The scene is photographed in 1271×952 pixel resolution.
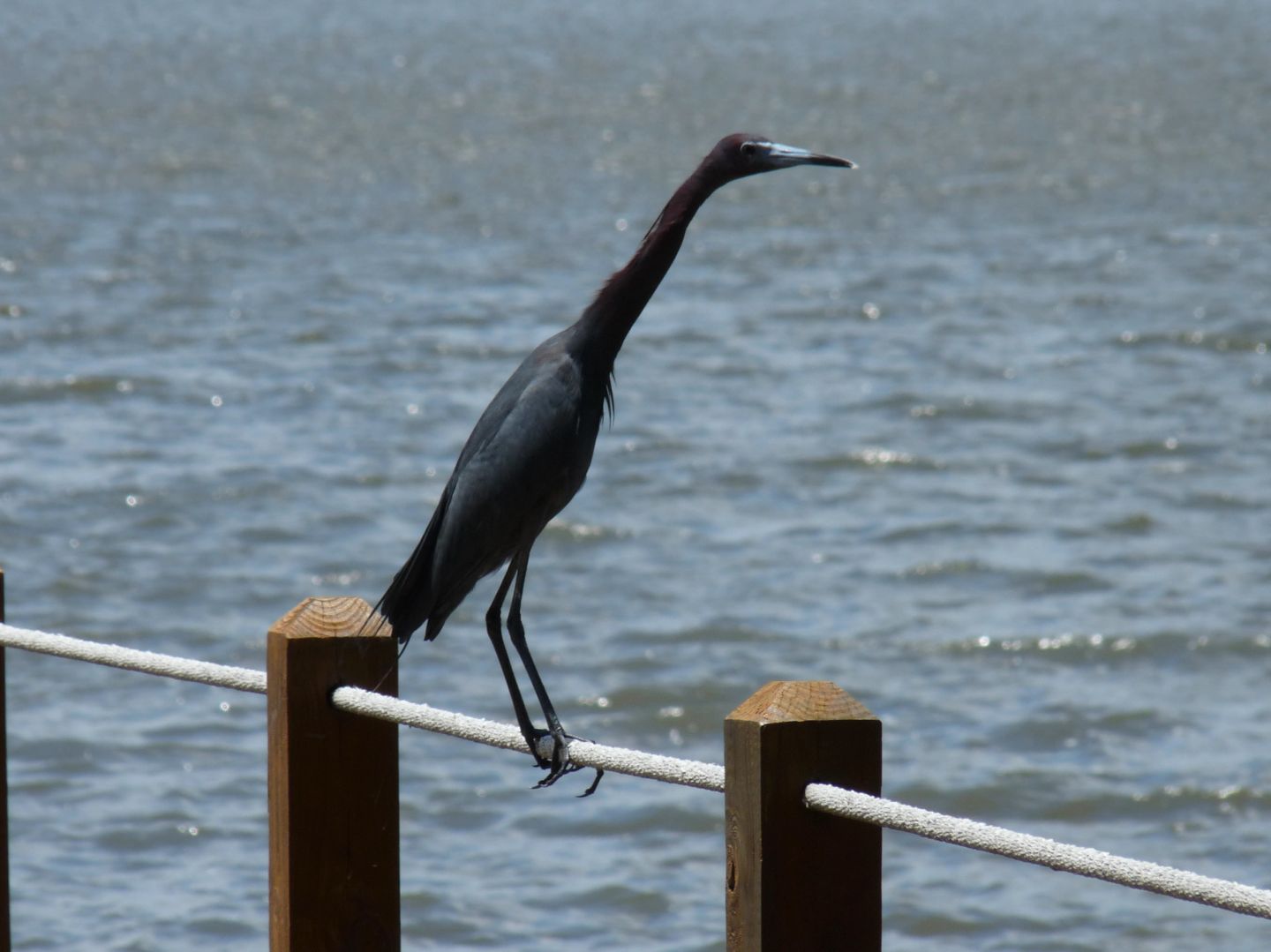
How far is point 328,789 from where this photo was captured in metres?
2.92

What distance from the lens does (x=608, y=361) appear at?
3.72 metres

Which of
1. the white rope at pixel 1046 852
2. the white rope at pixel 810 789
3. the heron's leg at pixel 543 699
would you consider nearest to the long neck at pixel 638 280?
the heron's leg at pixel 543 699

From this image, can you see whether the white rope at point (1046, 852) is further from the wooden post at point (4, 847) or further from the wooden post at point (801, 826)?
the wooden post at point (4, 847)

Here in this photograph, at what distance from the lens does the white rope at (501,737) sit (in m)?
2.47

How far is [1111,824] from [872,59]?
27147 mm

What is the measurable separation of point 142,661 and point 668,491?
725 cm

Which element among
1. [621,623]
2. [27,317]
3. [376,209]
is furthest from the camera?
[376,209]

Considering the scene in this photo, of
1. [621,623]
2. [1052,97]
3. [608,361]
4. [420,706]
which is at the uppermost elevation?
[1052,97]

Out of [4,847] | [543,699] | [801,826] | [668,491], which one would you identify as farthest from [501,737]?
[668,491]

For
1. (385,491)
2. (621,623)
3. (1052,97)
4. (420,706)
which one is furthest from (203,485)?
(1052,97)

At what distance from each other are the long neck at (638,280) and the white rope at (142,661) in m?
0.96

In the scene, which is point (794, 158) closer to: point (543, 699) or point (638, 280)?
point (638, 280)

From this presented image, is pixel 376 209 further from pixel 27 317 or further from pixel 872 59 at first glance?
pixel 872 59

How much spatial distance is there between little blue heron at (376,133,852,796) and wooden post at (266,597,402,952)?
35 cm
